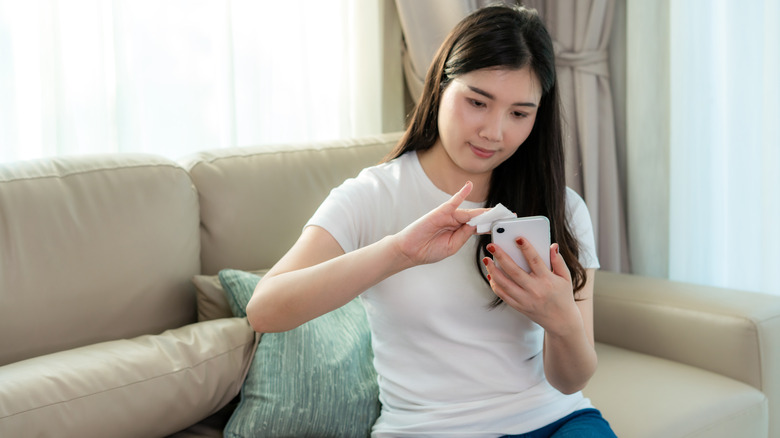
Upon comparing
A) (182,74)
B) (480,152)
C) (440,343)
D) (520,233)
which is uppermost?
(182,74)

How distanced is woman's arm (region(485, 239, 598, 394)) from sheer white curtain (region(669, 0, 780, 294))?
129cm

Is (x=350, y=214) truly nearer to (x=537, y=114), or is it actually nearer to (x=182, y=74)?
(x=537, y=114)

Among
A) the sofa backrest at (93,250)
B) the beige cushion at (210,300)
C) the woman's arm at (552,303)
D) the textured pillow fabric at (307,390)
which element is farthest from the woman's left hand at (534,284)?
the sofa backrest at (93,250)

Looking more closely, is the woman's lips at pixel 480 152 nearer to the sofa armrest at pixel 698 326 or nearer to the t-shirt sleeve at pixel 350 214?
the t-shirt sleeve at pixel 350 214

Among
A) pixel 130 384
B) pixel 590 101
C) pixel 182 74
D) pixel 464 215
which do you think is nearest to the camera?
pixel 464 215

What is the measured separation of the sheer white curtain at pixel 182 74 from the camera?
1.63 meters

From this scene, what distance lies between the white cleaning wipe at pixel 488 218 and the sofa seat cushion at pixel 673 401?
2.02 feet

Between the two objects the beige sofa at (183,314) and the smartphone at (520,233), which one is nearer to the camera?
the smartphone at (520,233)

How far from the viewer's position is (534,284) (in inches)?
41.3

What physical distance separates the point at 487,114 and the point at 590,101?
1.37 m

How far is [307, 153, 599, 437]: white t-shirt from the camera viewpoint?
1181 millimetres

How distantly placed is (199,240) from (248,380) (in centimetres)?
41

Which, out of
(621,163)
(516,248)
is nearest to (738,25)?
(621,163)

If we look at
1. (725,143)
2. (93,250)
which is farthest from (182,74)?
(725,143)
